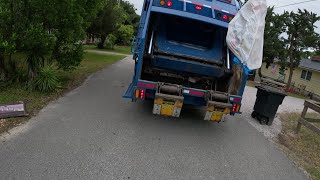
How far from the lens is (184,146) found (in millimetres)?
5695

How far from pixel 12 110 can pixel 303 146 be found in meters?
6.45

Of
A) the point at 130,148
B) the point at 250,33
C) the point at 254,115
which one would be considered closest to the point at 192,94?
the point at 250,33

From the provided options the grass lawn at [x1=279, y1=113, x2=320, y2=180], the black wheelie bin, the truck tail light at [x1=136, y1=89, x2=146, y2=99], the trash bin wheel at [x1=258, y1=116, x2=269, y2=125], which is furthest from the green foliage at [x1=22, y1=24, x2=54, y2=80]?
the grass lawn at [x1=279, y1=113, x2=320, y2=180]

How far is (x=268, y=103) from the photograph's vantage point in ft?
27.5

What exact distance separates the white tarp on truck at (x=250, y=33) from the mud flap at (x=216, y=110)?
Answer: 2.96ft

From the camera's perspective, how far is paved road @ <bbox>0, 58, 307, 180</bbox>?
4391 mm

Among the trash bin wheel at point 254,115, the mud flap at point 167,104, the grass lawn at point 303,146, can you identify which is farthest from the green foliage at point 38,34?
the grass lawn at point 303,146

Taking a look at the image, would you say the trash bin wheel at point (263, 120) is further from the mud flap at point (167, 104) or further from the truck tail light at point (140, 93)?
the truck tail light at point (140, 93)

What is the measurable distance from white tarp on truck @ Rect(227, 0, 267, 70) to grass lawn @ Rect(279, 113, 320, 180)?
2.08 m

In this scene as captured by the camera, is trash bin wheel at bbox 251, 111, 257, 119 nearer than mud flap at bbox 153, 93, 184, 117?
No

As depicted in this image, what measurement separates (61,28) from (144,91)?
4175 millimetres

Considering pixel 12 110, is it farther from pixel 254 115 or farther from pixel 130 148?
pixel 254 115

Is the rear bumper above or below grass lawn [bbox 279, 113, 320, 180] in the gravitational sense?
above

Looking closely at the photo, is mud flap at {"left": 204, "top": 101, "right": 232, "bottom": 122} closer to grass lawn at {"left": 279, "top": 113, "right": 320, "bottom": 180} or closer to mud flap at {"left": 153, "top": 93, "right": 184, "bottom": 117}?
mud flap at {"left": 153, "top": 93, "right": 184, "bottom": 117}
